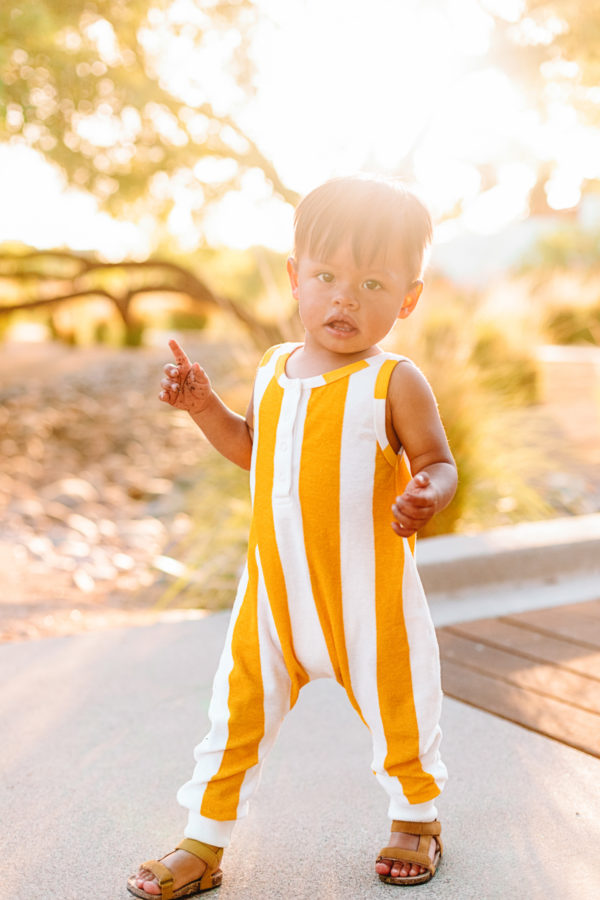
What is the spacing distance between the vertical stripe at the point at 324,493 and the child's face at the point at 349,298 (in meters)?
0.09

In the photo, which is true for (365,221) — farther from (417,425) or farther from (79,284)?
(79,284)

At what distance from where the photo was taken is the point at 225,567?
4.50 metres

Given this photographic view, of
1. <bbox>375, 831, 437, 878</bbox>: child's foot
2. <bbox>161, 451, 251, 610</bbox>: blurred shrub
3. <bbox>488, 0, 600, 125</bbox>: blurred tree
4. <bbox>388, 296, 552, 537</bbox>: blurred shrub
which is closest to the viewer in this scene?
<bbox>375, 831, 437, 878</bbox>: child's foot

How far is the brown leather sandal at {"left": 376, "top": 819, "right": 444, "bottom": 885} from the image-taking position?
73.4 inches

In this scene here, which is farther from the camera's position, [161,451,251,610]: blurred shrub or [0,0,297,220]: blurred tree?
[0,0,297,220]: blurred tree

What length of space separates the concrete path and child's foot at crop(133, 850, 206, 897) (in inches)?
1.8

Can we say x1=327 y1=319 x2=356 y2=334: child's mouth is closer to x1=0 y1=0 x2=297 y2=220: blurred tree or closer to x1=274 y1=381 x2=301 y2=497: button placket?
x1=274 y1=381 x2=301 y2=497: button placket

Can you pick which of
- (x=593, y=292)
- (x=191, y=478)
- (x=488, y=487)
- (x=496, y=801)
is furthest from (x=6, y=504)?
(x=593, y=292)

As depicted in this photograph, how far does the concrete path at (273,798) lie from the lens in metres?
1.88

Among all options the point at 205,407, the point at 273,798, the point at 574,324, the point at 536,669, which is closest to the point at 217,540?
the point at 536,669

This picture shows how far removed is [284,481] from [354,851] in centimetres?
77

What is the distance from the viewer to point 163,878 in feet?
5.89

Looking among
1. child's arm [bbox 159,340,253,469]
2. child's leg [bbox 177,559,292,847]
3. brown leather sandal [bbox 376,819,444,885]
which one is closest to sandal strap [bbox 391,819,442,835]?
brown leather sandal [bbox 376,819,444,885]

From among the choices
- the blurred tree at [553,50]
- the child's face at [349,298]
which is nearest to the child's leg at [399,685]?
the child's face at [349,298]
